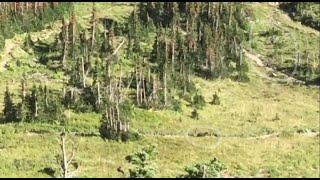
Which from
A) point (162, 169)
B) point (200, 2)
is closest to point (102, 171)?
point (162, 169)

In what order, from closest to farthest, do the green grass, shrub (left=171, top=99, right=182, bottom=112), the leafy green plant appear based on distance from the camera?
the leafy green plant, shrub (left=171, top=99, right=182, bottom=112), the green grass

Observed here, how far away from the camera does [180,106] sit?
10262 centimetres

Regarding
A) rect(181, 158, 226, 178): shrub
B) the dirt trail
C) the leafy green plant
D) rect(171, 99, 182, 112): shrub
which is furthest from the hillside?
rect(181, 158, 226, 178): shrub

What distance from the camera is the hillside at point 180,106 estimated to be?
8044 centimetres

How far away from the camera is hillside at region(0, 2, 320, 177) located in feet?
264

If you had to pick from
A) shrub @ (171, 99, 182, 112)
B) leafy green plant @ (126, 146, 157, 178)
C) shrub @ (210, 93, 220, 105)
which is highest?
leafy green plant @ (126, 146, 157, 178)

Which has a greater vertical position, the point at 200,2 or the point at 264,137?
the point at 200,2

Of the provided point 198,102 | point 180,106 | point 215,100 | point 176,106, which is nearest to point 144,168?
point 176,106

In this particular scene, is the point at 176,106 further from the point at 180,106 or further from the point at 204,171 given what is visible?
the point at 204,171

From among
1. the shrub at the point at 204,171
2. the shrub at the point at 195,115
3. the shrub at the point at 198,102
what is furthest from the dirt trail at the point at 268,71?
the shrub at the point at 204,171

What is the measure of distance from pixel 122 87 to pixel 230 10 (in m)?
46.4

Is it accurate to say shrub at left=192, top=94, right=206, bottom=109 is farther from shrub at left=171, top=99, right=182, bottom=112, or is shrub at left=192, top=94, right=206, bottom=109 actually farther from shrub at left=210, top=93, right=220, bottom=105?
shrub at left=171, top=99, right=182, bottom=112

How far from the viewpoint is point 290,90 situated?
392 feet

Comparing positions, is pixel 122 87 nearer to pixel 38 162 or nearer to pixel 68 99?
pixel 68 99
